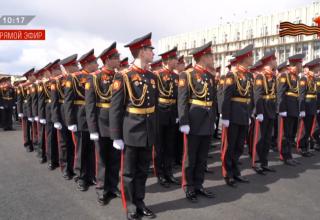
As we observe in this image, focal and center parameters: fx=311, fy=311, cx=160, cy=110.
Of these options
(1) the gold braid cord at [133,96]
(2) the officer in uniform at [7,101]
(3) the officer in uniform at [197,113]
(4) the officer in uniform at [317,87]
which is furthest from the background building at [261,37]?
(1) the gold braid cord at [133,96]

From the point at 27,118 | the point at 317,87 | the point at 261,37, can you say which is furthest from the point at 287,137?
the point at 261,37

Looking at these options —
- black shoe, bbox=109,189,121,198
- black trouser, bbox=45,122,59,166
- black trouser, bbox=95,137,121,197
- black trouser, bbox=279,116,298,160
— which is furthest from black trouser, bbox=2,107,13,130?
black trouser, bbox=279,116,298,160

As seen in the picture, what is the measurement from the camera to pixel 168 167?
17.1ft

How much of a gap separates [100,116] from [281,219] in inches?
104

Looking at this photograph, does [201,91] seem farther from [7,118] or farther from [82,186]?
[7,118]

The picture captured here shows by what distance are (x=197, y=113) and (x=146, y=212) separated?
4.78 feet

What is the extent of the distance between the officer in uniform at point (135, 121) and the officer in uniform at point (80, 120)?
4.03ft

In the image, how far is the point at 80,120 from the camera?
4750mm

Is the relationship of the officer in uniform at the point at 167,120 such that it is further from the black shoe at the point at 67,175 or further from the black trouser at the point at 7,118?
the black trouser at the point at 7,118

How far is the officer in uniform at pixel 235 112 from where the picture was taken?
4812 mm

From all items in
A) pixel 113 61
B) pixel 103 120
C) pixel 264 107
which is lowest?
pixel 103 120

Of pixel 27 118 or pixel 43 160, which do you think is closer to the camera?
pixel 43 160

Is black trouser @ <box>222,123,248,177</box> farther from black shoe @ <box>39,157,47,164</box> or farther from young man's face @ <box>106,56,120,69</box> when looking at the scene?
black shoe @ <box>39,157,47,164</box>

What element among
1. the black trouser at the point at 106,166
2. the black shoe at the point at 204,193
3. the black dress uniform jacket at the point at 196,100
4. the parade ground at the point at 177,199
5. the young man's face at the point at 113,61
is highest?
the young man's face at the point at 113,61
